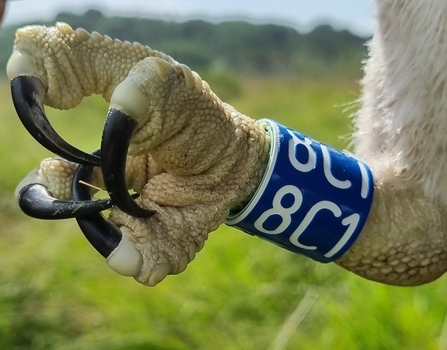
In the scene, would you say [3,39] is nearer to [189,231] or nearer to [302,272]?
[302,272]

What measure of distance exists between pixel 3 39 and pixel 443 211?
1.18 m

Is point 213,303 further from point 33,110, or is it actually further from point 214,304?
point 33,110

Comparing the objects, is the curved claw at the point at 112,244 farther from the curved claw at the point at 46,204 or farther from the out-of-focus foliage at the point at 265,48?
the out-of-focus foliage at the point at 265,48

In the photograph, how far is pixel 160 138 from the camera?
384 mm

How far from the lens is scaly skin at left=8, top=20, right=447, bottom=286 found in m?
0.36

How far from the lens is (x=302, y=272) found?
1430mm

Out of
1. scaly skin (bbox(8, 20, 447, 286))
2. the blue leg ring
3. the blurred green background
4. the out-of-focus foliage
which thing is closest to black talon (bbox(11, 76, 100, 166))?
scaly skin (bbox(8, 20, 447, 286))

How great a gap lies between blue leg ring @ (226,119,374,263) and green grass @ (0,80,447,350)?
467 mm

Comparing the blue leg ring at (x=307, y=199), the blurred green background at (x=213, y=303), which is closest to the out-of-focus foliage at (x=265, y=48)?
the blurred green background at (x=213, y=303)

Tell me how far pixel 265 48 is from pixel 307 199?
3.17 m

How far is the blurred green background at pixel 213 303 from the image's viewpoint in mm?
946

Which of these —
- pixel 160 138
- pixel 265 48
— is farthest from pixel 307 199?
pixel 265 48

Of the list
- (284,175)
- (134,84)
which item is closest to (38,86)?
(134,84)

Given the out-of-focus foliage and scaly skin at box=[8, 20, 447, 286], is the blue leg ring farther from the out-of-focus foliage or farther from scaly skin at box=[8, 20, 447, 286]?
the out-of-focus foliage
